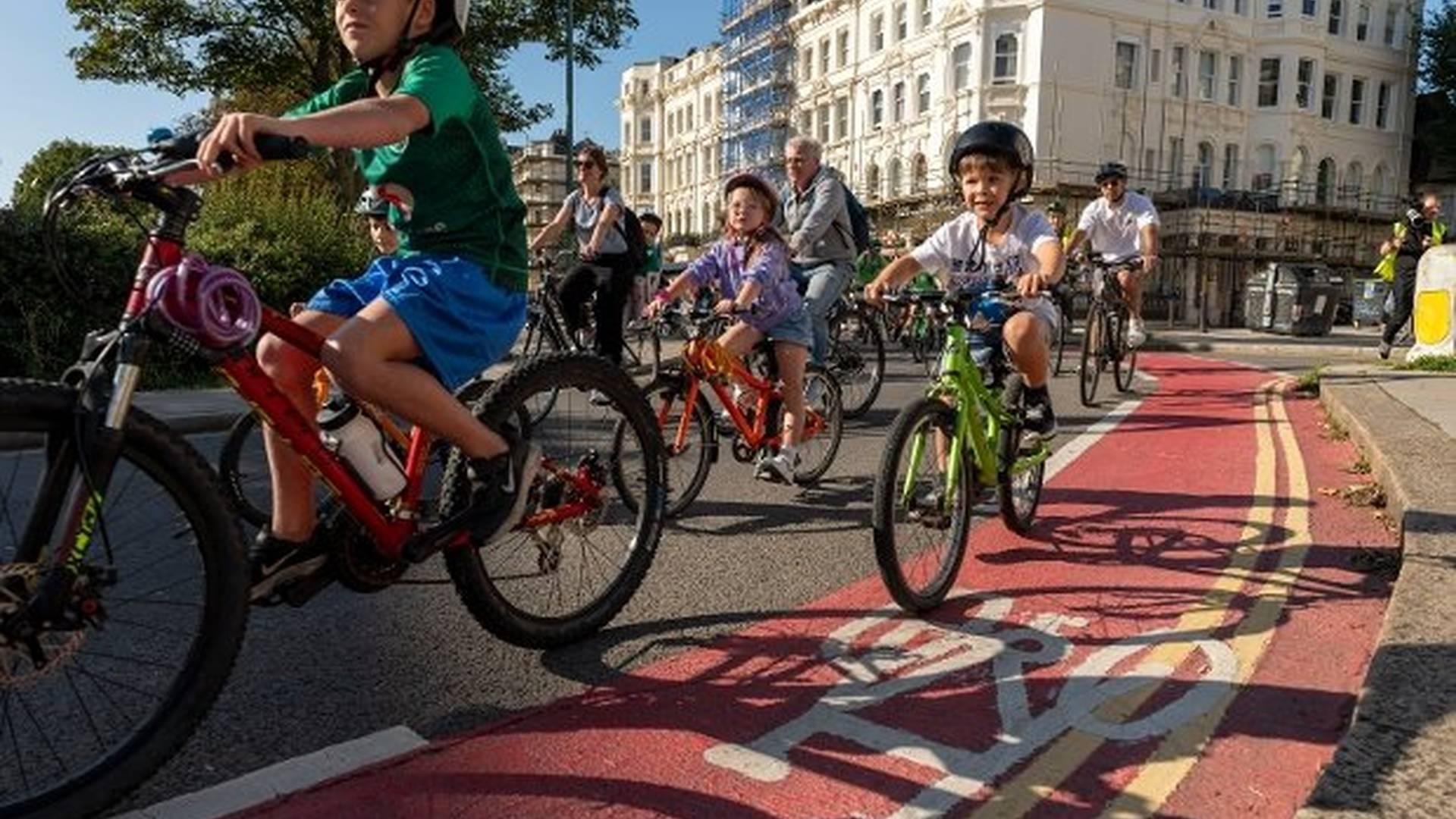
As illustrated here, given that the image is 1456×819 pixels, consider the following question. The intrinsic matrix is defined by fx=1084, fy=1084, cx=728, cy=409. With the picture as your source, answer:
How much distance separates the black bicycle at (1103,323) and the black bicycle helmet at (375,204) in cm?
652

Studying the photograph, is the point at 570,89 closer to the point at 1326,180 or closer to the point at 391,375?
the point at 391,375

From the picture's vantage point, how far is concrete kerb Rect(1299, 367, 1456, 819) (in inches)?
88.9

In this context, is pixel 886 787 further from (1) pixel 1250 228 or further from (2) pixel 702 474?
(1) pixel 1250 228

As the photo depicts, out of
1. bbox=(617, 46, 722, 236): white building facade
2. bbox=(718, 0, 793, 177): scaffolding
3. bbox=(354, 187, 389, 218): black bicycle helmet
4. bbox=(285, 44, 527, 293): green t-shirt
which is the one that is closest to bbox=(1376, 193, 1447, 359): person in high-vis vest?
bbox=(354, 187, 389, 218): black bicycle helmet

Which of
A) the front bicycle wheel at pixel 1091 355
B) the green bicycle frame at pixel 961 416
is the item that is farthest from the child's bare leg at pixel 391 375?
the front bicycle wheel at pixel 1091 355

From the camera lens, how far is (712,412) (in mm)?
5609

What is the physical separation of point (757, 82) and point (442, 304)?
64.8 metres

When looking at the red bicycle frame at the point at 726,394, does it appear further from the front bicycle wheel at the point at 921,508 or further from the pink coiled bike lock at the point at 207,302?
the pink coiled bike lock at the point at 207,302

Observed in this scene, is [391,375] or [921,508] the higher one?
[391,375]

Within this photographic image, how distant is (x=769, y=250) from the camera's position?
5.84m

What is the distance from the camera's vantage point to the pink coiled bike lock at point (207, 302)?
241cm

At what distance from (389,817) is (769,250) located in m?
4.00

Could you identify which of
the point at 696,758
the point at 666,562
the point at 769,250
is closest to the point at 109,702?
the point at 696,758

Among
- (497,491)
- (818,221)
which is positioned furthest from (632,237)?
(497,491)
